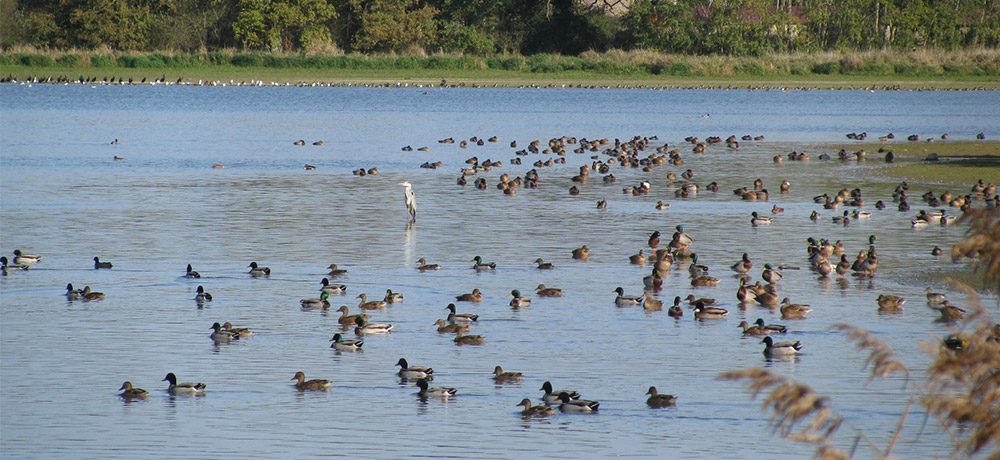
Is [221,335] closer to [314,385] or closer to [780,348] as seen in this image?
[314,385]

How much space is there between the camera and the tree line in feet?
310

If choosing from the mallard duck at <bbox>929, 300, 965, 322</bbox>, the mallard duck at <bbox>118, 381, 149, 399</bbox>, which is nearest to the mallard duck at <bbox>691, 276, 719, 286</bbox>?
the mallard duck at <bbox>929, 300, 965, 322</bbox>

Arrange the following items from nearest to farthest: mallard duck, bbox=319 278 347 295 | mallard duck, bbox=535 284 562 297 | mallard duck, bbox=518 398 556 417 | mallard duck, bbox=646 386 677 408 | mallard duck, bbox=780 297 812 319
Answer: mallard duck, bbox=518 398 556 417 → mallard duck, bbox=646 386 677 408 → mallard duck, bbox=780 297 812 319 → mallard duck, bbox=535 284 562 297 → mallard duck, bbox=319 278 347 295

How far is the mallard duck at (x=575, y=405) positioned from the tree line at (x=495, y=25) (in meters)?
82.9

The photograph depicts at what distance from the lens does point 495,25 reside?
329 ft

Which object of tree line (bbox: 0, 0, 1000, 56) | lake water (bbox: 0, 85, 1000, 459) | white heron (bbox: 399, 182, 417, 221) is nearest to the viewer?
lake water (bbox: 0, 85, 1000, 459)

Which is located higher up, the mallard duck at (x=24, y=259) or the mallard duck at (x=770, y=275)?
the mallard duck at (x=24, y=259)

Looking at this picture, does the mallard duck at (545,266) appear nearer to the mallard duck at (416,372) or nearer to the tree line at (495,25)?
the mallard duck at (416,372)

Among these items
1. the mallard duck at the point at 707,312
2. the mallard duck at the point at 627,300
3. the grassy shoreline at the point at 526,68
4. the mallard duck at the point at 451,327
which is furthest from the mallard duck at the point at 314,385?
the grassy shoreline at the point at 526,68

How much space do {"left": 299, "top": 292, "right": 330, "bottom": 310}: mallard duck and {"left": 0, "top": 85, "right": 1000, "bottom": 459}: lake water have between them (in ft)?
0.46

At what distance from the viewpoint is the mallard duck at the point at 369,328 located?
17234 millimetres

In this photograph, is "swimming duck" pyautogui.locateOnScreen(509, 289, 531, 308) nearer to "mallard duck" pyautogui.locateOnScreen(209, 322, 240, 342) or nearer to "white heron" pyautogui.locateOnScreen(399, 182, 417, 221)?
"mallard duck" pyautogui.locateOnScreen(209, 322, 240, 342)

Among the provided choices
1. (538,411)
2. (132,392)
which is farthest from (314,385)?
(538,411)

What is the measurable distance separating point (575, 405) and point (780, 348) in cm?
371
